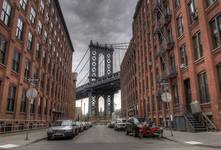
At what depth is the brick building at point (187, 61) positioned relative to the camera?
18750mm

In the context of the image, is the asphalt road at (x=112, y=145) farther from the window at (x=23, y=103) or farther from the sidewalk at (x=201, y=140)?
the window at (x=23, y=103)

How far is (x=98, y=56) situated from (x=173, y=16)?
330ft

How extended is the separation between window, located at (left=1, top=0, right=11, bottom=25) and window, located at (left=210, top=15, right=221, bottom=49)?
1943 cm

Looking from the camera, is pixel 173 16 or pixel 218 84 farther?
pixel 173 16

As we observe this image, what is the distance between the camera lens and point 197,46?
864 inches

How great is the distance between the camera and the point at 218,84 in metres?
18.2

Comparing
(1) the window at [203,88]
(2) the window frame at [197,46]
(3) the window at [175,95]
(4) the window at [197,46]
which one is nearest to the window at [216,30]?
(2) the window frame at [197,46]

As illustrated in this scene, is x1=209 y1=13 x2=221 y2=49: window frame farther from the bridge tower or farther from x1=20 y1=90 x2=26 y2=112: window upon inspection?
the bridge tower

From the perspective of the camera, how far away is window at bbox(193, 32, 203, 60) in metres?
21.4

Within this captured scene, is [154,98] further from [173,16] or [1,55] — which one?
[1,55]

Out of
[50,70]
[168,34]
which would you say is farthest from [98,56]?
[168,34]

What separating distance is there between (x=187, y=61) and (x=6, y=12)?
19.4 meters

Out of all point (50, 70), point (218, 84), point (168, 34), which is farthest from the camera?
point (50, 70)

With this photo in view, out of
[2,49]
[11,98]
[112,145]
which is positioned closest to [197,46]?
[112,145]
